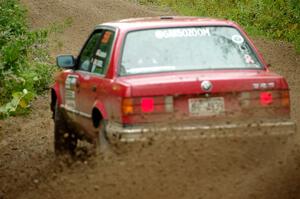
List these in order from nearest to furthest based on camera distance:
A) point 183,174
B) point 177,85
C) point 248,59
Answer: point 183,174 → point 177,85 → point 248,59

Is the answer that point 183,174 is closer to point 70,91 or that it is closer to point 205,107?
point 205,107

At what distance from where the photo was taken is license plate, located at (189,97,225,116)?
6773 millimetres

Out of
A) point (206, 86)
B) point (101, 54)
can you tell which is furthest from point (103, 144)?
point (101, 54)

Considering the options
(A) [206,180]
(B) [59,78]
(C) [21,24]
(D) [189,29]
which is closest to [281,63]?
(C) [21,24]

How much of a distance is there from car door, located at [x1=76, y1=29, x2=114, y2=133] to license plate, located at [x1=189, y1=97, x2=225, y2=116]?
91 centimetres

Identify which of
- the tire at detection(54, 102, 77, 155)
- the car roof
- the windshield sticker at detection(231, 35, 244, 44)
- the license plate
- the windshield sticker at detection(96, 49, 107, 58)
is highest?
the car roof

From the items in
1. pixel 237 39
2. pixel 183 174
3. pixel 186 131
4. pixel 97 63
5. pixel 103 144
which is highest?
pixel 237 39

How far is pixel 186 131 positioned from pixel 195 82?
0.46 metres

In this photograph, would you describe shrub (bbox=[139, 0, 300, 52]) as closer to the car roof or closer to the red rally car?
the car roof

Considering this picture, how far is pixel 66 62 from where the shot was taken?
8703 mm

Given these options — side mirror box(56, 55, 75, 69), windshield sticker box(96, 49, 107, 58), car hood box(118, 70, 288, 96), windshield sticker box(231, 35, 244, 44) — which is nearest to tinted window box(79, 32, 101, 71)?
side mirror box(56, 55, 75, 69)

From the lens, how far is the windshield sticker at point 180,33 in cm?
752

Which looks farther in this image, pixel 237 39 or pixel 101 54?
pixel 101 54

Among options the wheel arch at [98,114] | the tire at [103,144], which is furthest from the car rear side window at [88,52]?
the tire at [103,144]
